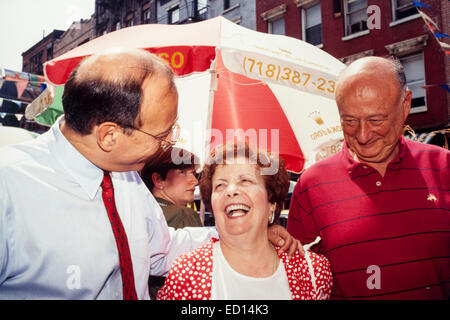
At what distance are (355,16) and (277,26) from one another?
381 centimetres

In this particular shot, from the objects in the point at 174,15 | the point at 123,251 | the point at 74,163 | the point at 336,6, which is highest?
the point at 174,15

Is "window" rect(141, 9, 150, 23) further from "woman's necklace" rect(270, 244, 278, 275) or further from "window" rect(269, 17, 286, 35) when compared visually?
"woman's necklace" rect(270, 244, 278, 275)

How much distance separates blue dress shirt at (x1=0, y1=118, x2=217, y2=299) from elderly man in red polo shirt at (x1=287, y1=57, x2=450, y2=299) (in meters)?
1.08

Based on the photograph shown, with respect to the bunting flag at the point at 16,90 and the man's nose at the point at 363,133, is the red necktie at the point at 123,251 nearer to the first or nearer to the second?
the man's nose at the point at 363,133

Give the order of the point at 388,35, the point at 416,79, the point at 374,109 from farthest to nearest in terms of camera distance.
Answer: the point at 388,35 → the point at 416,79 → the point at 374,109

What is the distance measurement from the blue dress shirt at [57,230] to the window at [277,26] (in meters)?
15.9

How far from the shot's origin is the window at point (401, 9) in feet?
40.0

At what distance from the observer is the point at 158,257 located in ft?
6.27

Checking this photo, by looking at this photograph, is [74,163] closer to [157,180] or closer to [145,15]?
[157,180]

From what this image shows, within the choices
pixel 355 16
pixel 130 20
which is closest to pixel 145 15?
pixel 130 20

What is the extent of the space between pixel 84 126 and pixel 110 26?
26294mm

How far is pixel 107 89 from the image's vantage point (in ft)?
4.61

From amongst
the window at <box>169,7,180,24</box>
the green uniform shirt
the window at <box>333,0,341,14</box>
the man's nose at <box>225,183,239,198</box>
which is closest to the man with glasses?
the man's nose at <box>225,183,239,198</box>
